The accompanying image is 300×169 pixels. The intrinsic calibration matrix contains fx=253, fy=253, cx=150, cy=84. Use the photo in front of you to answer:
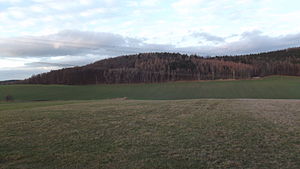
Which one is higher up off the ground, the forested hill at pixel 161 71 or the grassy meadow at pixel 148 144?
the forested hill at pixel 161 71

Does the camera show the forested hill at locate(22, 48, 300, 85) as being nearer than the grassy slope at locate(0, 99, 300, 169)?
No

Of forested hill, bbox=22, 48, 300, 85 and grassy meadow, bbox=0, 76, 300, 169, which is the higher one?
forested hill, bbox=22, 48, 300, 85

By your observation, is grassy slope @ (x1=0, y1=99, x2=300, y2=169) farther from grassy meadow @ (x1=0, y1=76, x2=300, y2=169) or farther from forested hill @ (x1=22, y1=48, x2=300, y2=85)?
forested hill @ (x1=22, y1=48, x2=300, y2=85)

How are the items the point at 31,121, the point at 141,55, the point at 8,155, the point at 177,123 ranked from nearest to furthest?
the point at 8,155, the point at 177,123, the point at 31,121, the point at 141,55

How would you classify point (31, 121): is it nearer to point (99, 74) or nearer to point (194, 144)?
point (194, 144)

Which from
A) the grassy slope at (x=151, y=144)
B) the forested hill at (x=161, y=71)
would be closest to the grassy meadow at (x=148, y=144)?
the grassy slope at (x=151, y=144)

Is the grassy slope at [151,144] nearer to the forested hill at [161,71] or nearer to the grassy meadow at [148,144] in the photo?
the grassy meadow at [148,144]

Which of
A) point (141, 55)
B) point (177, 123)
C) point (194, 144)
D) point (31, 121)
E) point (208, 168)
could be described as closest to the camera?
point (208, 168)

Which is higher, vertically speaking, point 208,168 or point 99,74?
point 99,74

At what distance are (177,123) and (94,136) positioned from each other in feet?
18.9

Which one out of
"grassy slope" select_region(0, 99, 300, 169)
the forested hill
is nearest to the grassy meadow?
"grassy slope" select_region(0, 99, 300, 169)

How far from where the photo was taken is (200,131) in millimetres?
13664

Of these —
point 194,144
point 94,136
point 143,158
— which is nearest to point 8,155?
point 94,136

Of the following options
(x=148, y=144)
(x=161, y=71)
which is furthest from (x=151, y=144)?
(x=161, y=71)
